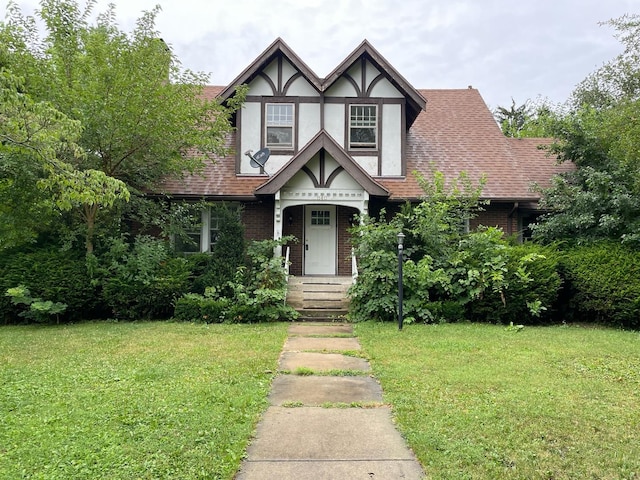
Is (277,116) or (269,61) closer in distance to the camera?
(269,61)

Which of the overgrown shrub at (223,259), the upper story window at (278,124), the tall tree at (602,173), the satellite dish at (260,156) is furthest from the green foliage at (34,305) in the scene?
the tall tree at (602,173)

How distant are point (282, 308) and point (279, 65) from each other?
7.52 meters

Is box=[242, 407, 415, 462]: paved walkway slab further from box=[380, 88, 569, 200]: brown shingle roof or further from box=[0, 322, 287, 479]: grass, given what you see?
box=[380, 88, 569, 200]: brown shingle roof

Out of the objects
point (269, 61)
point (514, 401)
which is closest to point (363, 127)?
point (269, 61)

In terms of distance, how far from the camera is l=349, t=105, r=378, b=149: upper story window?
546 inches

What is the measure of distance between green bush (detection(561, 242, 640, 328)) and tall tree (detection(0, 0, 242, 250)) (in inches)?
356

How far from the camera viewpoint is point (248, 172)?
13797 mm

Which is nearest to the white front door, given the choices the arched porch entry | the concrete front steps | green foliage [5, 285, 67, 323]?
the arched porch entry

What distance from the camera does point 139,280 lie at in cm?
1023

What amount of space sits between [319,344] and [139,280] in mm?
4653

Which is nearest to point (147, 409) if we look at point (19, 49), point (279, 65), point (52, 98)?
point (52, 98)

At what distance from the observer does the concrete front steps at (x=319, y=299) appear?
11.0 m

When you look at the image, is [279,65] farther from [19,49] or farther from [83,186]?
[83,186]

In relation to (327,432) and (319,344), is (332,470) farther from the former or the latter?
(319,344)
